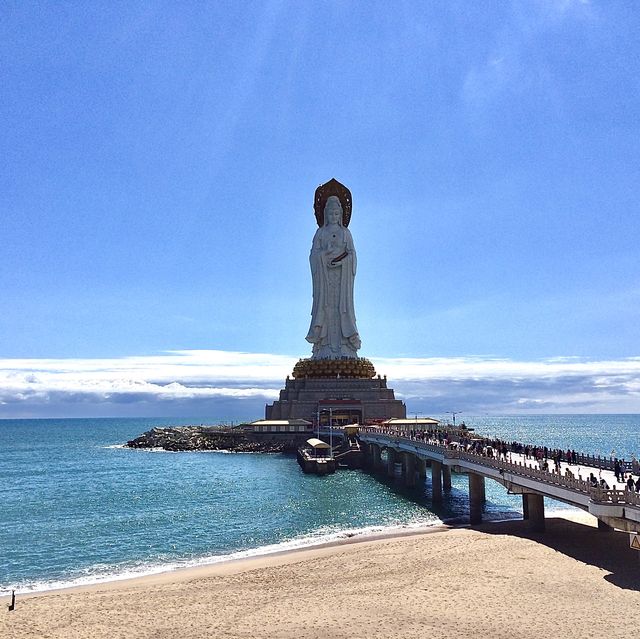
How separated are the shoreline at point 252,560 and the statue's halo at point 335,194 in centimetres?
5514

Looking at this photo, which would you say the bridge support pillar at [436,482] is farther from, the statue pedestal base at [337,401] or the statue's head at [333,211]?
the statue's head at [333,211]

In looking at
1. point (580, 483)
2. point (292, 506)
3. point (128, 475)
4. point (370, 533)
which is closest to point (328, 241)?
point (128, 475)

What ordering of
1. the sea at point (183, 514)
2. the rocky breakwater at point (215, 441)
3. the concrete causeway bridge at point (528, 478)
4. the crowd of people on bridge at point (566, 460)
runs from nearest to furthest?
1. the concrete causeway bridge at point (528, 478)
2. the crowd of people on bridge at point (566, 460)
3. the sea at point (183, 514)
4. the rocky breakwater at point (215, 441)

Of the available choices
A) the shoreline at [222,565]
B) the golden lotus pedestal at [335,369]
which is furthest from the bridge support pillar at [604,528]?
the golden lotus pedestal at [335,369]

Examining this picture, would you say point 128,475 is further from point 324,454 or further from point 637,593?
point 637,593

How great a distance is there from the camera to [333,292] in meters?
79.0

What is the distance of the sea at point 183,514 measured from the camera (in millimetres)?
24984

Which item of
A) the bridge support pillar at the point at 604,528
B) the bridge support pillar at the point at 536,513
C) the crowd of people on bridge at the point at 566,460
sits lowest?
the bridge support pillar at the point at 604,528

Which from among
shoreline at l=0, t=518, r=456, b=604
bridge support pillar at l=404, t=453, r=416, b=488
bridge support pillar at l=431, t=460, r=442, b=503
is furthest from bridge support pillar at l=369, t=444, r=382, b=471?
shoreline at l=0, t=518, r=456, b=604

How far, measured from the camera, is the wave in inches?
862

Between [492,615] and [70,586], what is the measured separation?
1355 centimetres

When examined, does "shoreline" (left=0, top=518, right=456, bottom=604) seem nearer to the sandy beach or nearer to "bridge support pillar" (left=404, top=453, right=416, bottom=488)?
the sandy beach

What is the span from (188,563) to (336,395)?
48.1 m

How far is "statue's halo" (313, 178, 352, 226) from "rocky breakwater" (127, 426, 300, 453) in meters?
28.0
